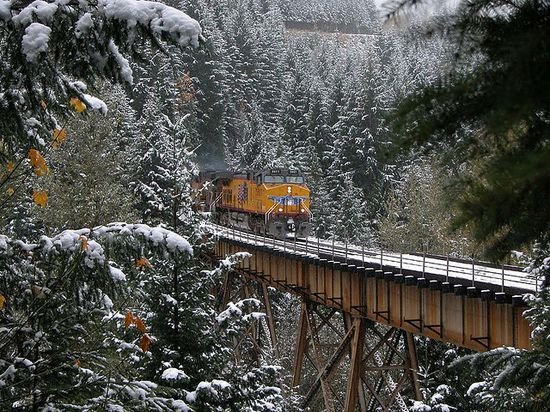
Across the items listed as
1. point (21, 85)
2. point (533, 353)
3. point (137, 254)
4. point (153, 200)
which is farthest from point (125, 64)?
point (153, 200)

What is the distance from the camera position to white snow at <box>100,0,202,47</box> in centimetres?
438

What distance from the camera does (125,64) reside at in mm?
5027

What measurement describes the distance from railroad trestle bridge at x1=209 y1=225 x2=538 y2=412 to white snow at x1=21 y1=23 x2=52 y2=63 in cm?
723

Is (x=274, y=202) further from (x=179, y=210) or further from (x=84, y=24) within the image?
(x=84, y=24)

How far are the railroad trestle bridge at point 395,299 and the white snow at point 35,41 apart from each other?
23.7 feet

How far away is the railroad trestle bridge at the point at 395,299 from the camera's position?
13570 millimetres

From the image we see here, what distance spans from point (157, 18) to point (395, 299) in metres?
13.4

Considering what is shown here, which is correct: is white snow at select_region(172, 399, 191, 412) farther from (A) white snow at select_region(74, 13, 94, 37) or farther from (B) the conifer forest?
(A) white snow at select_region(74, 13, 94, 37)

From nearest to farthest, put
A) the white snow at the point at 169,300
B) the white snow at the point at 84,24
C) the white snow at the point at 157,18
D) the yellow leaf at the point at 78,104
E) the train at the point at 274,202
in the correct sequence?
the white snow at the point at 157,18
the white snow at the point at 84,24
the yellow leaf at the point at 78,104
the white snow at the point at 169,300
the train at the point at 274,202

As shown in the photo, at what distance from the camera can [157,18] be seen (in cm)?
448

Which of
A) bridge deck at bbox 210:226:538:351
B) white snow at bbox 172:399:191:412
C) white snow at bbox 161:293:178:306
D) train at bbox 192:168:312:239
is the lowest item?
train at bbox 192:168:312:239

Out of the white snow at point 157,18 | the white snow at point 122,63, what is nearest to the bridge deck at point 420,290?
the white snow at point 122,63

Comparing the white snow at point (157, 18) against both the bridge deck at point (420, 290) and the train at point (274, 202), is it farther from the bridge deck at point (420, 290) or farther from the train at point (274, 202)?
the train at point (274, 202)

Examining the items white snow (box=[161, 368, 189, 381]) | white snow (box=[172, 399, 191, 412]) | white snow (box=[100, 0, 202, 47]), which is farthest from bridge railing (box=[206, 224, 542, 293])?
white snow (box=[100, 0, 202, 47])
